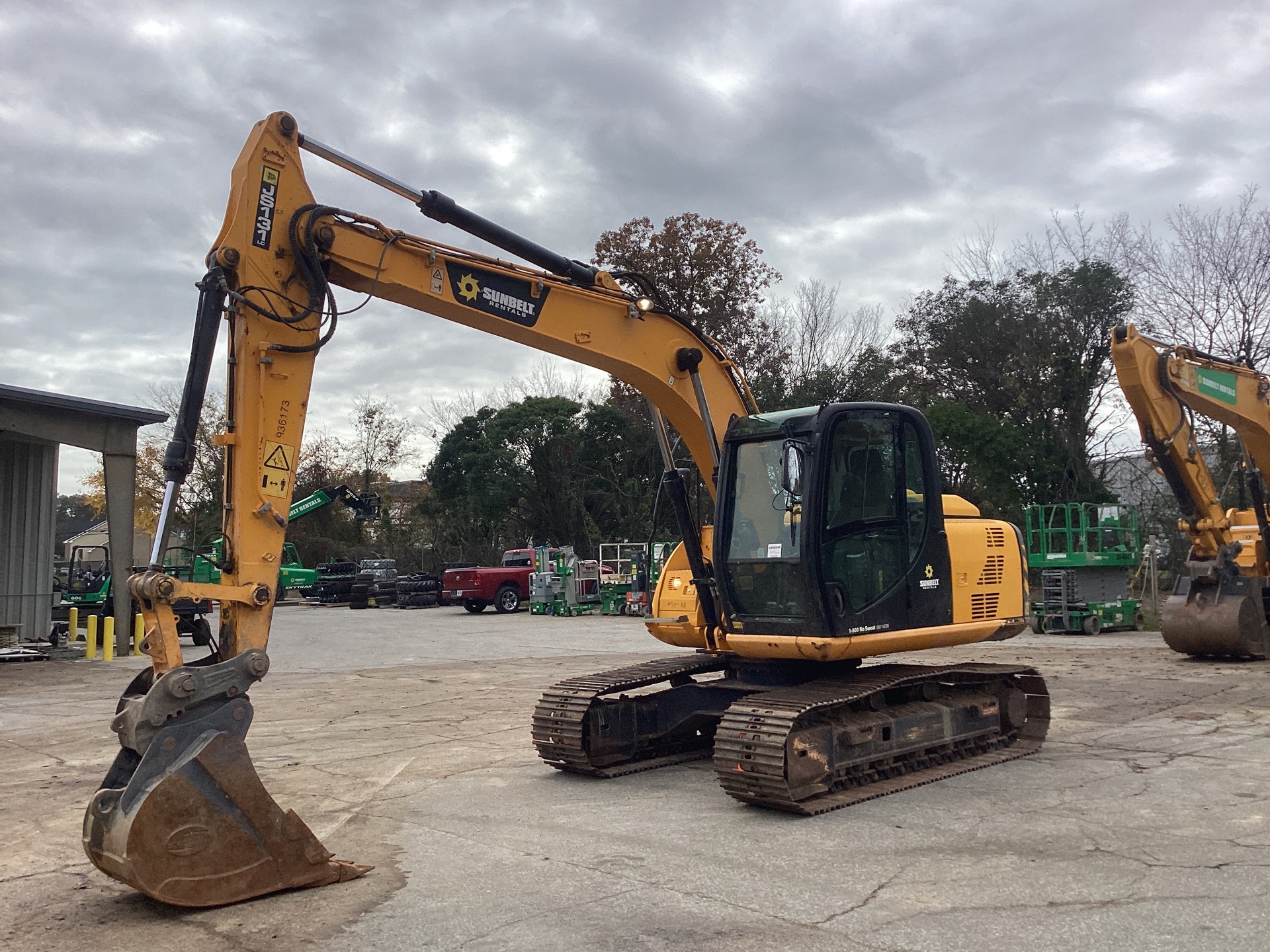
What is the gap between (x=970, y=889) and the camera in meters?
5.17

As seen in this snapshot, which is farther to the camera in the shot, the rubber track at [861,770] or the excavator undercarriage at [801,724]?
the excavator undercarriage at [801,724]

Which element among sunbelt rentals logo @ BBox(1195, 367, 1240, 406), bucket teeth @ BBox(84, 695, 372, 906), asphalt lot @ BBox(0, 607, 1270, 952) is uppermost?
sunbelt rentals logo @ BBox(1195, 367, 1240, 406)

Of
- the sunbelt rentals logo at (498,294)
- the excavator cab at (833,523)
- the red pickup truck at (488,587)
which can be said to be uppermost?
the sunbelt rentals logo at (498,294)

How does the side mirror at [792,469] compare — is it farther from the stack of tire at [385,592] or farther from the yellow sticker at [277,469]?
the stack of tire at [385,592]

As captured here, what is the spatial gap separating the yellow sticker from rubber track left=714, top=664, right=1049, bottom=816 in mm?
3114

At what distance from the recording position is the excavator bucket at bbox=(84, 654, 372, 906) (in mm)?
4840

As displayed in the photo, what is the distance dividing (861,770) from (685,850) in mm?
1943

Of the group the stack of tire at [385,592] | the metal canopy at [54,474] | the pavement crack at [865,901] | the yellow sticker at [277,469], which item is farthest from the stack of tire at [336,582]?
the pavement crack at [865,901]

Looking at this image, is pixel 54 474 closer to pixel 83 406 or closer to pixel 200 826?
pixel 83 406

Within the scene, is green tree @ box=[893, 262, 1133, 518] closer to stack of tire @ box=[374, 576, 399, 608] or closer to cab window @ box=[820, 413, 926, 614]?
stack of tire @ box=[374, 576, 399, 608]

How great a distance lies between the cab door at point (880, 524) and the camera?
24.2ft

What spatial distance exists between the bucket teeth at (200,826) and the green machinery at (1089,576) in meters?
17.5

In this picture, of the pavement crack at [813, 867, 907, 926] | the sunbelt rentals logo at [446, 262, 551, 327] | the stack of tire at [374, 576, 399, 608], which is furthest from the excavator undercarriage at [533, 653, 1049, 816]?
the stack of tire at [374, 576, 399, 608]

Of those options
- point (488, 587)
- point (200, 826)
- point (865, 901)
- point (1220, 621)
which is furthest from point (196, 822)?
point (488, 587)
